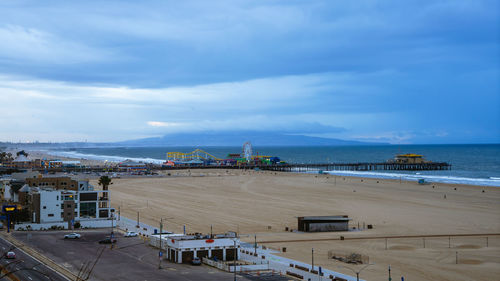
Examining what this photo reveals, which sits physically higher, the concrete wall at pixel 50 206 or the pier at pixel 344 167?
the pier at pixel 344 167

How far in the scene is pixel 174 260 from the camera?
40.2 meters

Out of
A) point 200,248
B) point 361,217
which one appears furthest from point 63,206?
point 361,217

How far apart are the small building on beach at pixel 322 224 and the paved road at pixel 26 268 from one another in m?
26.0

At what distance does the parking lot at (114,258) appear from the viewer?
35469 mm

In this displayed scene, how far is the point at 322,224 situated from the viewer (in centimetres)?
5394

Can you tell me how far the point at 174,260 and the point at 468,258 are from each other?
22.5m

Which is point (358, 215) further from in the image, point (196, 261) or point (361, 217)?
point (196, 261)

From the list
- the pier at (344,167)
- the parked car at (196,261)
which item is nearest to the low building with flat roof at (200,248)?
the parked car at (196,261)

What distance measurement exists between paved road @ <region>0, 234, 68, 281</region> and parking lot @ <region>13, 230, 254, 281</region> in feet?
5.45

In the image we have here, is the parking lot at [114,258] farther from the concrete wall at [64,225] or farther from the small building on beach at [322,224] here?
the small building on beach at [322,224]

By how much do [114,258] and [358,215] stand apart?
33155mm

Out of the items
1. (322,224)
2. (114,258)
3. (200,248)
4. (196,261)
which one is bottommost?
(114,258)

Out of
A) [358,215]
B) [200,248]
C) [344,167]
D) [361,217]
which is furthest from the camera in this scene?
[344,167]

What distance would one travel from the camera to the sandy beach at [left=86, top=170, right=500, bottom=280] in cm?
4012
